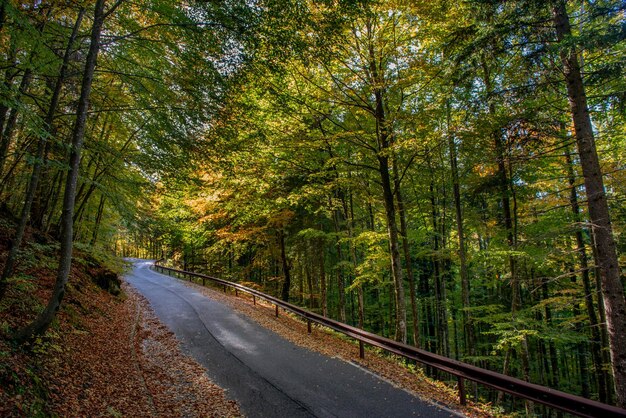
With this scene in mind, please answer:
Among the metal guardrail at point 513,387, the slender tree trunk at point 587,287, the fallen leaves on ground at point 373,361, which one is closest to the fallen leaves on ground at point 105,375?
the fallen leaves on ground at point 373,361

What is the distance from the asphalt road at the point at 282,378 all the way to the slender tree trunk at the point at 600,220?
332 centimetres

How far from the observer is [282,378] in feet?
22.7

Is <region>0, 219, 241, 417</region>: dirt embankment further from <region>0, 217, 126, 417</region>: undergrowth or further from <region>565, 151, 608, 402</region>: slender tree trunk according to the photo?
<region>565, 151, 608, 402</region>: slender tree trunk

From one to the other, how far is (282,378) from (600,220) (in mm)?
7105

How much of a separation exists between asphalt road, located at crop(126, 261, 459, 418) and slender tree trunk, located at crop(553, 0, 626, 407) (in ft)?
10.9

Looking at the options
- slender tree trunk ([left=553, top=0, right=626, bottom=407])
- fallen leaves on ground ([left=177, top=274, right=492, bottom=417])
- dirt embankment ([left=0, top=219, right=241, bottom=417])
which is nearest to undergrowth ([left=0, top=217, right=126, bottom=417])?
dirt embankment ([left=0, top=219, right=241, bottom=417])

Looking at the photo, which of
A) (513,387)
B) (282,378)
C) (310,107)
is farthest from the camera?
(310,107)

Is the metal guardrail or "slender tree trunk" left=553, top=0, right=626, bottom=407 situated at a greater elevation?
"slender tree trunk" left=553, top=0, right=626, bottom=407

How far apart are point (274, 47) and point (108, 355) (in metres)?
7.67

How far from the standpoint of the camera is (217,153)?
808 cm

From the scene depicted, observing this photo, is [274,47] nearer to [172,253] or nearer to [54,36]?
[54,36]

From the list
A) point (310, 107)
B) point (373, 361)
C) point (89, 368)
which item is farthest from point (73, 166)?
point (373, 361)

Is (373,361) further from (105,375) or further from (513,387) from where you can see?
(105,375)

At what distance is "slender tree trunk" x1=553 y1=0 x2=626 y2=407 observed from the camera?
584cm
